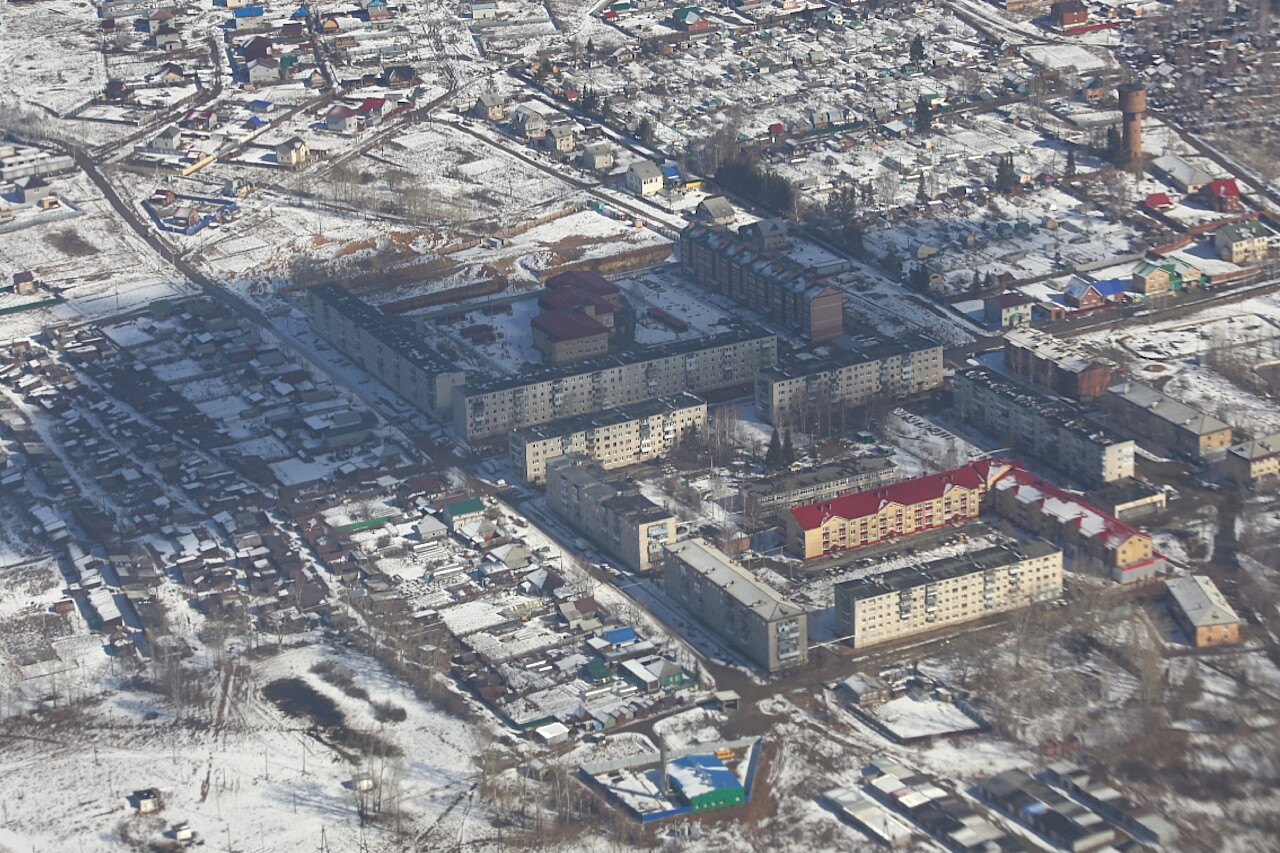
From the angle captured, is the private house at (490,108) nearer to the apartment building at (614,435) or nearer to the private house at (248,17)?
the private house at (248,17)

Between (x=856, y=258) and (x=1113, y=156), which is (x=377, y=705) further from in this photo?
(x=1113, y=156)

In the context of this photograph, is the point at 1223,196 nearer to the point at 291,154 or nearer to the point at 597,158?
the point at 597,158

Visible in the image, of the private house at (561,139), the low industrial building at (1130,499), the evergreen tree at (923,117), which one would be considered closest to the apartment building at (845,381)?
the low industrial building at (1130,499)

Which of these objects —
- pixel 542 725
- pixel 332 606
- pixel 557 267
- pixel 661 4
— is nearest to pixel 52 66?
pixel 661 4

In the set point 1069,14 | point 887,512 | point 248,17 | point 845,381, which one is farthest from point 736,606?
point 248,17

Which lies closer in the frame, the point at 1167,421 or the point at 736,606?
the point at 736,606
